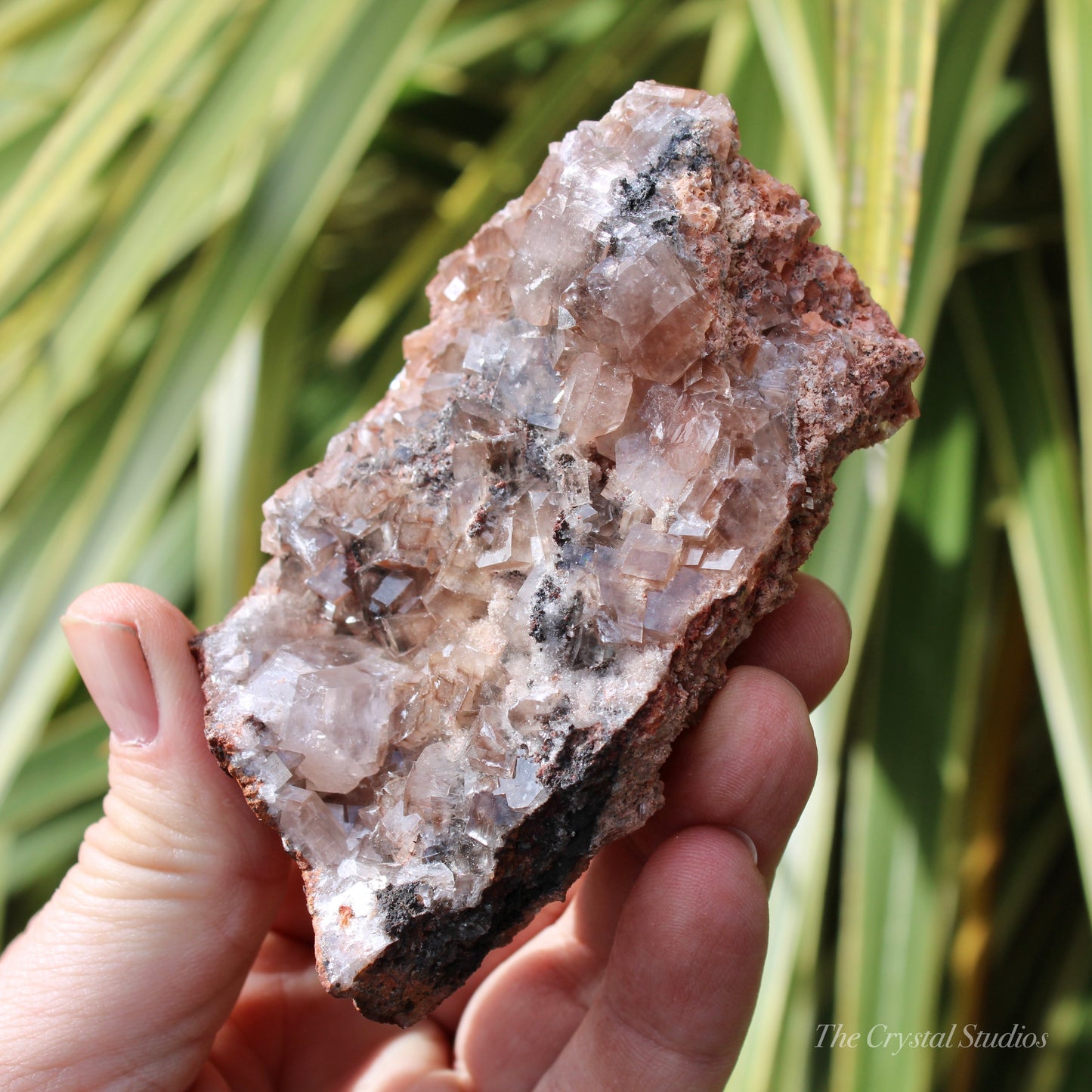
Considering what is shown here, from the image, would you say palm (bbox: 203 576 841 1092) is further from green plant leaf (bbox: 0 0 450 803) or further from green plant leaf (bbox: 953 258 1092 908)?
green plant leaf (bbox: 0 0 450 803)

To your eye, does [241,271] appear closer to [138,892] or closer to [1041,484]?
[138,892]

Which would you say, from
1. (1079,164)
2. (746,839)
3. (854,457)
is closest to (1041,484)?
(854,457)

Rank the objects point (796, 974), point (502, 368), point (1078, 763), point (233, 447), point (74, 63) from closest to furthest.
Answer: point (502, 368)
point (1078, 763)
point (796, 974)
point (233, 447)
point (74, 63)

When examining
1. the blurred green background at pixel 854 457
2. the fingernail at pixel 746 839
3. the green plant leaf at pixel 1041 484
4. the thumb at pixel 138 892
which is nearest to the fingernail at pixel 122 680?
the thumb at pixel 138 892

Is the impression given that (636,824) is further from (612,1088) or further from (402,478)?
(402,478)

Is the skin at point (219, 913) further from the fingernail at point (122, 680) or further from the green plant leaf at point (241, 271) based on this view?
the green plant leaf at point (241, 271)

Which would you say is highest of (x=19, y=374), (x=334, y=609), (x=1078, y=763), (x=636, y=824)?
(x=19, y=374)

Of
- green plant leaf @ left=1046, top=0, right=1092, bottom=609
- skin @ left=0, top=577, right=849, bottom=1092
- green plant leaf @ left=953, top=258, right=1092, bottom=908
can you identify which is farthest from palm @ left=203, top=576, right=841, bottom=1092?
green plant leaf @ left=1046, top=0, right=1092, bottom=609

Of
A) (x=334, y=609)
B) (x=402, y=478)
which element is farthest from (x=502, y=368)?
(x=334, y=609)
